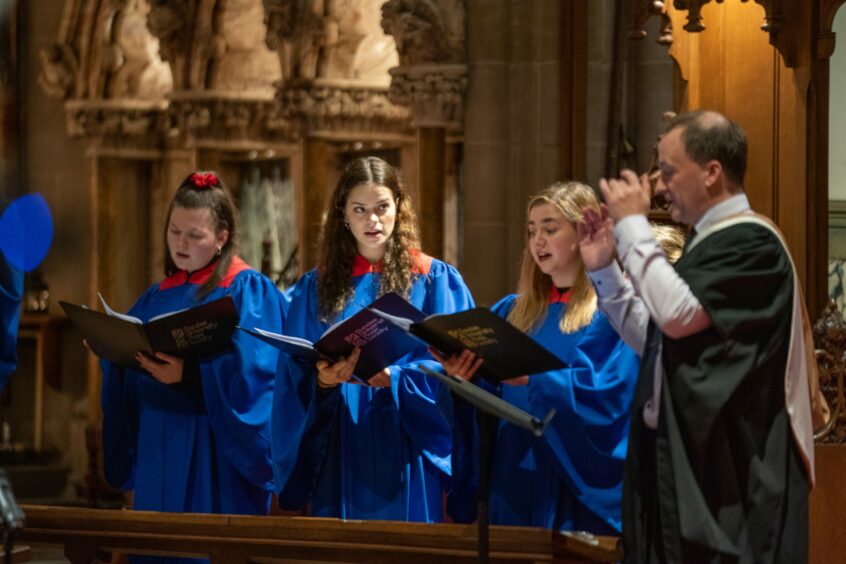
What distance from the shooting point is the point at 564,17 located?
8367 mm

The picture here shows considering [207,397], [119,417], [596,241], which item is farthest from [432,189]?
[596,241]

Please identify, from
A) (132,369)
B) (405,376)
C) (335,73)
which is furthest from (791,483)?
(335,73)

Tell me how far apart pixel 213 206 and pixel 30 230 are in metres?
8.42

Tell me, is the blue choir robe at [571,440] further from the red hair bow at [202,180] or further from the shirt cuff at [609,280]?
the red hair bow at [202,180]

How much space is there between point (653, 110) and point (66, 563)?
4151 mm

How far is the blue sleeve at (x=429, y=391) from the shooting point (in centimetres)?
549

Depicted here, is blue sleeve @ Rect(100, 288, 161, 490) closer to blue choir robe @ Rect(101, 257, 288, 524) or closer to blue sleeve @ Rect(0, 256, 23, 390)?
blue choir robe @ Rect(101, 257, 288, 524)

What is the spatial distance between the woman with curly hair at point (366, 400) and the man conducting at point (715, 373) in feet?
4.68

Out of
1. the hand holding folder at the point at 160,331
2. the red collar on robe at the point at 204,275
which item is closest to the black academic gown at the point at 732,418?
the hand holding folder at the point at 160,331

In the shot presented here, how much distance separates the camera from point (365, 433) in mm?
5598

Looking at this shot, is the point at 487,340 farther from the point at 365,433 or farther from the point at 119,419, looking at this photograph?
the point at 119,419

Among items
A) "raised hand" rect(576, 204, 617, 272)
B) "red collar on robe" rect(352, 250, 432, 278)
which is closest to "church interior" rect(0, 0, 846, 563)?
"raised hand" rect(576, 204, 617, 272)

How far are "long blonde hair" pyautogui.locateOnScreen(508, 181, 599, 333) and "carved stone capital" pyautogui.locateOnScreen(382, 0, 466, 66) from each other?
4002 mm

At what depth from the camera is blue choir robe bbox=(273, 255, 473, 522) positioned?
5527 millimetres
